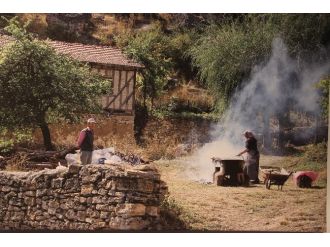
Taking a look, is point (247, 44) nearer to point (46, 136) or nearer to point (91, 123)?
point (91, 123)

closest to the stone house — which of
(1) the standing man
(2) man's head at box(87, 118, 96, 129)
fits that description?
(2) man's head at box(87, 118, 96, 129)

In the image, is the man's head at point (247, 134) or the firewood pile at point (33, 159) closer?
the firewood pile at point (33, 159)

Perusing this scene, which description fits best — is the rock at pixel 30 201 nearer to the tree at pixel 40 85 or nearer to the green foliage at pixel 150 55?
the tree at pixel 40 85

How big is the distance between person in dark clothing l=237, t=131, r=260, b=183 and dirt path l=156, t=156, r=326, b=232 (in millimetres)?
99

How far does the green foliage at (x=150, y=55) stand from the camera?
761 centimetres

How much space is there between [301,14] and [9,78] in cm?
360

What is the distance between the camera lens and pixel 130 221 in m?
7.38

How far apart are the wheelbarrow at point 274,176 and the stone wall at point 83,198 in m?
1.27

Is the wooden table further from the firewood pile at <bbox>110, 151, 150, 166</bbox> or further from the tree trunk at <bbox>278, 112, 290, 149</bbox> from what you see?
the firewood pile at <bbox>110, 151, 150, 166</bbox>

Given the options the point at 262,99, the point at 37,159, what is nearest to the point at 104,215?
the point at 37,159

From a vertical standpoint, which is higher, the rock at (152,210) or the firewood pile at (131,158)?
the firewood pile at (131,158)

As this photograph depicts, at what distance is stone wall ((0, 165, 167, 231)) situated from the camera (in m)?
7.36

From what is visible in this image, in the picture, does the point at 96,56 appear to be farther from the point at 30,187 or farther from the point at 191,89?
the point at 30,187

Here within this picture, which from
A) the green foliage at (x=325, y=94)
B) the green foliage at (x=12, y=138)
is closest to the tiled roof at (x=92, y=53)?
the green foliage at (x=12, y=138)
